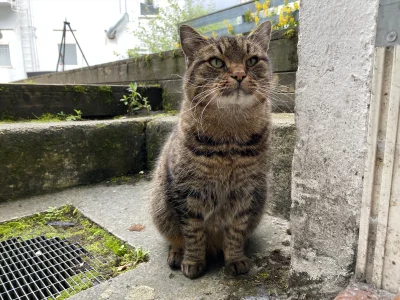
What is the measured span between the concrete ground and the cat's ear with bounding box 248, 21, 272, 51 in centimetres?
115

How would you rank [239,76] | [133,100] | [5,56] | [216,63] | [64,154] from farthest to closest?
[5,56] → [133,100] → [64,154] → [216,63] → [239,76]

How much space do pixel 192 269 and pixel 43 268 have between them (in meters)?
0.88

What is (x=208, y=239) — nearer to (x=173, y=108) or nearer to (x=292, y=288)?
(x=292, y=288)

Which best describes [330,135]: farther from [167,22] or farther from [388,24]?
[167,22]

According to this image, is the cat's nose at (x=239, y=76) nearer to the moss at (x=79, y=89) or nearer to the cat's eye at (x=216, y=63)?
the cat's eye at (x=216, y=63)

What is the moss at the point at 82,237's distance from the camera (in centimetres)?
161

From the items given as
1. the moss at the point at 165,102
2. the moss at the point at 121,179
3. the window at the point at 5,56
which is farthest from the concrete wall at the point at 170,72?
the window at the point at 5,56

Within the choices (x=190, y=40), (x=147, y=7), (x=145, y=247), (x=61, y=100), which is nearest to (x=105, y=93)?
(x=61, y=100)

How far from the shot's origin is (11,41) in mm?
11367

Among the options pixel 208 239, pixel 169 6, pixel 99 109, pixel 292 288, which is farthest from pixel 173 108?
pixel 169 6

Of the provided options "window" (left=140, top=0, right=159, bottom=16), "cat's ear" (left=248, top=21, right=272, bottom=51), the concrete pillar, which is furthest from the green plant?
"window" (left=140, top=0, right=159, bottom=16)

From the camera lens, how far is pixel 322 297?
3.74ft

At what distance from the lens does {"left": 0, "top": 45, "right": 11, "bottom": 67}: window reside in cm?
1170

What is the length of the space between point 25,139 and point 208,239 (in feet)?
5.77
